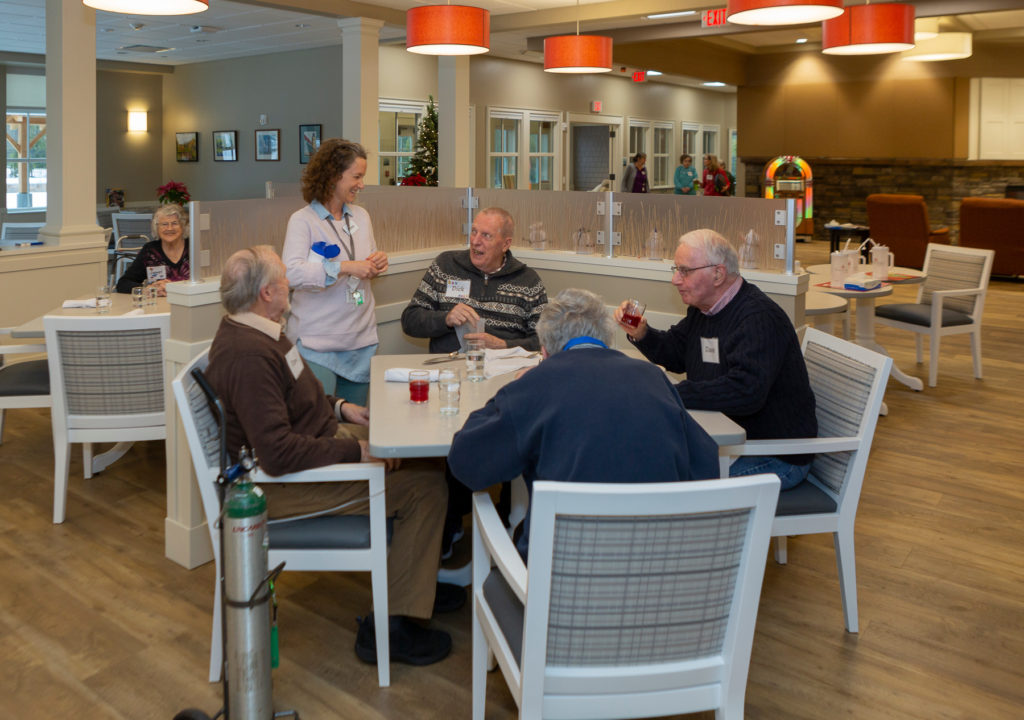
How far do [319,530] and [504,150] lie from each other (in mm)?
11716

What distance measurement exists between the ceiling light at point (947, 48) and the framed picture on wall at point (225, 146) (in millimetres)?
9564

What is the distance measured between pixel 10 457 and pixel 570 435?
3743 mm

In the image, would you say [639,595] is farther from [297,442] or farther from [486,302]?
[486,302]

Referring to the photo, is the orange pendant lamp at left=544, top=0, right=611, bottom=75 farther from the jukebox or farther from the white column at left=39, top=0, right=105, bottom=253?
the jukebox

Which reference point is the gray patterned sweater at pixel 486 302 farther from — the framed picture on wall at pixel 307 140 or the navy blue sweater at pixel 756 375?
the framed picture on wall at pixel 307 140

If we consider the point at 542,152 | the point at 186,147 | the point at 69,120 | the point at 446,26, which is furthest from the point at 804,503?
the point at 186,147

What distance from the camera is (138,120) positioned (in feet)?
48.0

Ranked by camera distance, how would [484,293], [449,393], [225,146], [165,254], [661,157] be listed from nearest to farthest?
[449,393], [484,293], [165,254], [225,146], [661,157]

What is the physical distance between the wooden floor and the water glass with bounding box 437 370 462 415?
751mm

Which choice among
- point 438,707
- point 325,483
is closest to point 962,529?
point 438,707

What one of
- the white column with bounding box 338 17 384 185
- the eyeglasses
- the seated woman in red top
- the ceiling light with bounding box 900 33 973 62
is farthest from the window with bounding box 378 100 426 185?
the eyeglasses

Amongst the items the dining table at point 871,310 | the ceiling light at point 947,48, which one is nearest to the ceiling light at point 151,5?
the dining table at point 871,310

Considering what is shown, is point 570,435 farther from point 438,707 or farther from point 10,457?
point 10,457

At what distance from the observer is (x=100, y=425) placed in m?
3.82
